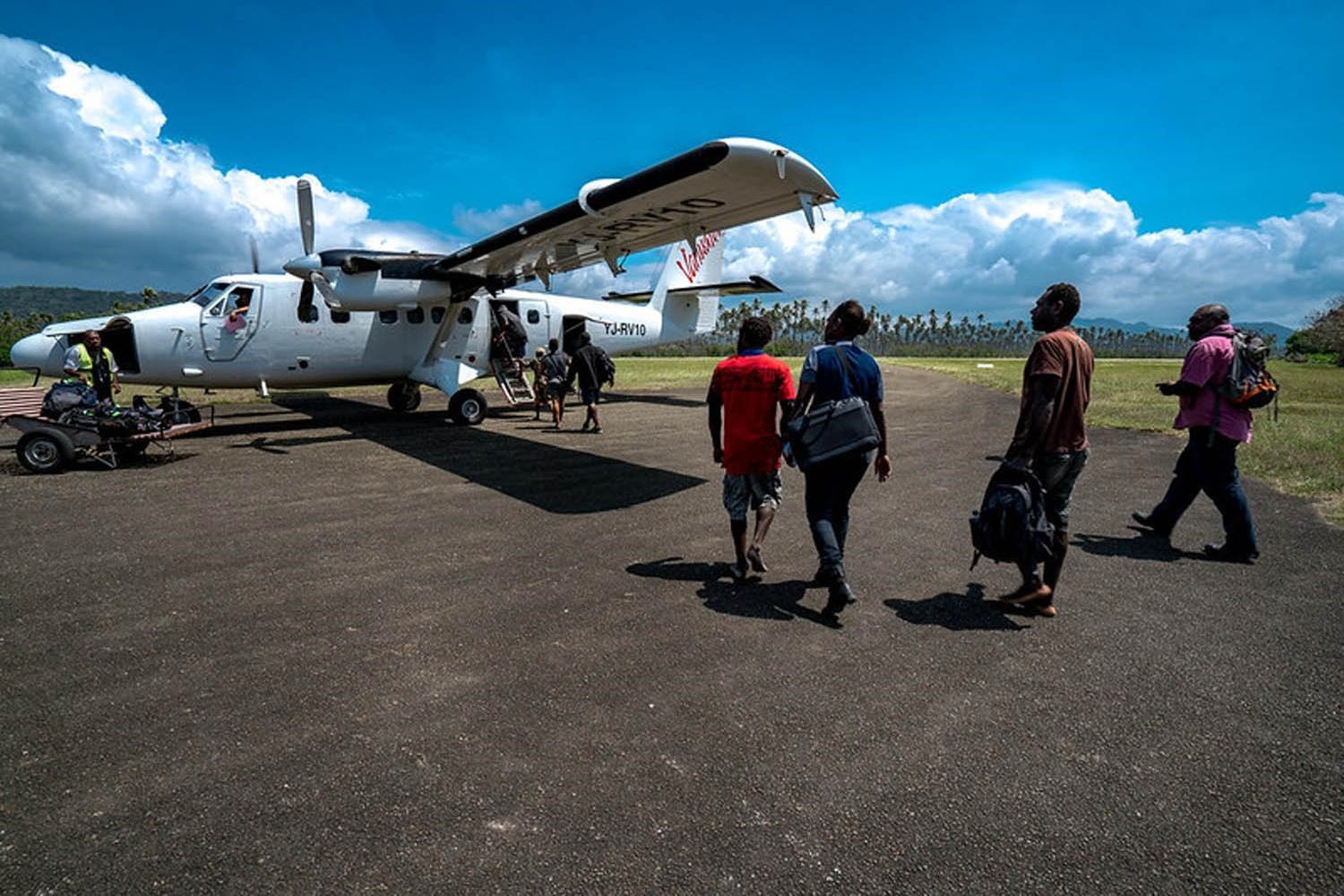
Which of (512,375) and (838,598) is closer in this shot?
(838,598)

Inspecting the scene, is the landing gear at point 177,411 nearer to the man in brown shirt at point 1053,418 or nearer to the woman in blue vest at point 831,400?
the woman in blue vest at point 831,400

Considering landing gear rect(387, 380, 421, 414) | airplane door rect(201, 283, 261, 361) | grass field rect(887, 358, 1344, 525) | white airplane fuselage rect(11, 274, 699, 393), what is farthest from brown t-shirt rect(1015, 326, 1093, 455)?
landing gear rect(387, 380, 421, 414)

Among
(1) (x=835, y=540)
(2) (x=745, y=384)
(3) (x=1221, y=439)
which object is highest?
(2) (x=745, y=384)

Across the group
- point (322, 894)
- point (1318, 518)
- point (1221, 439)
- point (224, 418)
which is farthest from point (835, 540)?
point (224, 418)

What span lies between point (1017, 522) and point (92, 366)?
12.5m

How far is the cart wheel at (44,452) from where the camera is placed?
26.2ft

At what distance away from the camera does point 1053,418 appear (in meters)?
3.95

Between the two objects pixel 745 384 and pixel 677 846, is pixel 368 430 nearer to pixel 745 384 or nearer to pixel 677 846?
pixel 745 384

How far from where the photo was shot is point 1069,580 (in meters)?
4.80

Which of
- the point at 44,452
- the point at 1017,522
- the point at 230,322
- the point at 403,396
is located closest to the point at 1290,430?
the point at 1017,522

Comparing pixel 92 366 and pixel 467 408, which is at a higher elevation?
pixel 92 366

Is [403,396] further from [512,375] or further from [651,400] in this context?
[651,400]

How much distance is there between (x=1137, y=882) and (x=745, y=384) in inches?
126

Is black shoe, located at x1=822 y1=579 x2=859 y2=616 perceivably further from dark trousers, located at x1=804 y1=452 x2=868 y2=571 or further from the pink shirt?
the pink shirt
